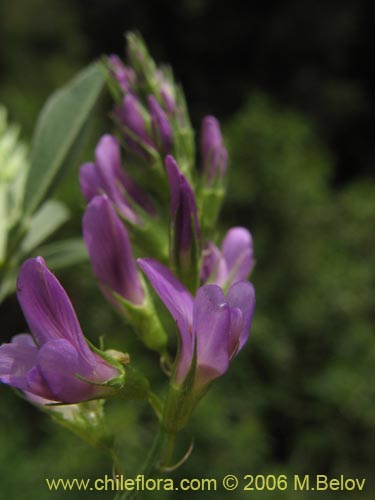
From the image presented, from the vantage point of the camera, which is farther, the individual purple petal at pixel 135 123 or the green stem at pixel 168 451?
the individual purple petal at pixel 135 123

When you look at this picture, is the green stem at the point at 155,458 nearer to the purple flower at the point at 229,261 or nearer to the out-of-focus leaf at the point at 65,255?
the purple flower at the point at 229,261

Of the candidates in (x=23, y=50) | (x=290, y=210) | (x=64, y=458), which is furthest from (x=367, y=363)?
(x=23, y=50)

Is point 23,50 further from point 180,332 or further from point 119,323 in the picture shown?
point 180,332

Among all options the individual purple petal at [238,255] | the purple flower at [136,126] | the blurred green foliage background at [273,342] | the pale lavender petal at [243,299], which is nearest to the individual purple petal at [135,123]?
the purple flower at [136,126]

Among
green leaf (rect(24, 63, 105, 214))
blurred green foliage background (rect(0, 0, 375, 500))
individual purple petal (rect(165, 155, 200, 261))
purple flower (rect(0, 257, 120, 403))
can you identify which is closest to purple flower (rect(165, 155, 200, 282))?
individual purple petal (rect(165, 155, 200, 261))

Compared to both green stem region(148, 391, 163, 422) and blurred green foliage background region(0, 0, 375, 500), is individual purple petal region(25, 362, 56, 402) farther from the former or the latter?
blurred green foliage background region(0, 0, 375, 500)
